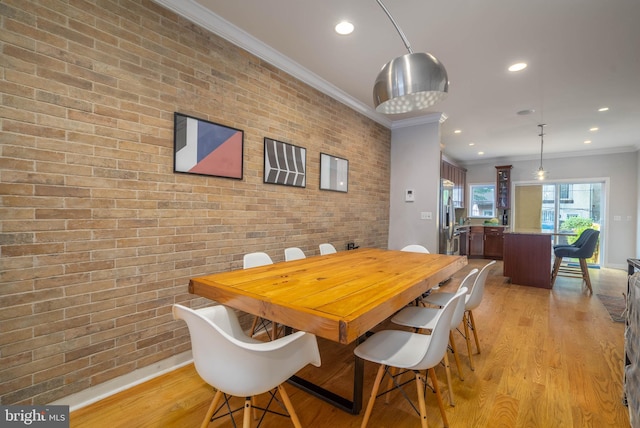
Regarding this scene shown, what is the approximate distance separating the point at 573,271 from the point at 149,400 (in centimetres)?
704

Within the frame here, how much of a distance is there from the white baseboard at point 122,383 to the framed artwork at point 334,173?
222 cm

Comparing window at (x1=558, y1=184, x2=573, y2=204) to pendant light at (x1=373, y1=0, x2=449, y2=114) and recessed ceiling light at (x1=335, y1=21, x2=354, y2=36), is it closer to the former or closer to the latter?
recessed ceiling light at (x1=335, y1=21, x2=354, y2=36)

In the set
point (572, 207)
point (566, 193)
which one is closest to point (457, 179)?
point (566, 193)

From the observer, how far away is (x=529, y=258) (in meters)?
4.58

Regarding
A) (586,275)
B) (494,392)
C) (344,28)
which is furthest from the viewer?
(586,275)

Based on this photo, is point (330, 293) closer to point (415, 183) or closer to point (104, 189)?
point (104, 189)

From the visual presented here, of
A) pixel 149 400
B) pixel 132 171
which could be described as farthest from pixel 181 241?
pixel 149 400

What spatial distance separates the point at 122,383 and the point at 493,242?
7.69 m

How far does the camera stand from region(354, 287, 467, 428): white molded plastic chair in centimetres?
127

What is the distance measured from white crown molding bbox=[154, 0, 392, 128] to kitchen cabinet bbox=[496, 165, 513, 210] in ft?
17.9

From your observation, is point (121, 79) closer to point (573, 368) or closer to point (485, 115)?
point (573, 368)

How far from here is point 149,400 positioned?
68.6 inches

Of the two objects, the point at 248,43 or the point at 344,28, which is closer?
the point at 344,28

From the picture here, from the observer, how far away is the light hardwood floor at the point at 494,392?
1589mm
